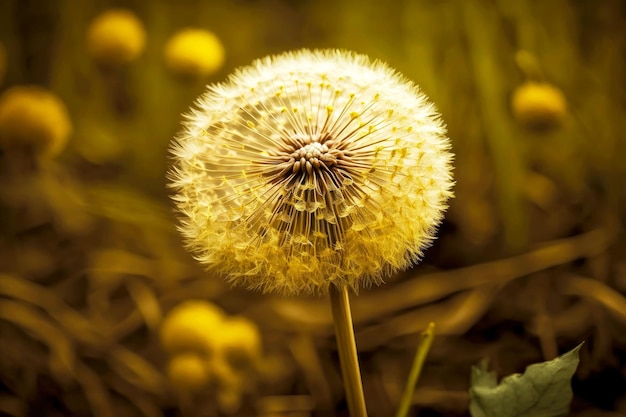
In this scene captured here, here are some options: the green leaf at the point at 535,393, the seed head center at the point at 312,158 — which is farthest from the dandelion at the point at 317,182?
the green leaf at the point at 535,393

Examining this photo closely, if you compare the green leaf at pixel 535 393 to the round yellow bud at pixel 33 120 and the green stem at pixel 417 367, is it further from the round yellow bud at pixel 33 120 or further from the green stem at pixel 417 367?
the round yellow bud at pixel 33 120

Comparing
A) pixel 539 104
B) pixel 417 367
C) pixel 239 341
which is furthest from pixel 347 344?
pixel 539 104

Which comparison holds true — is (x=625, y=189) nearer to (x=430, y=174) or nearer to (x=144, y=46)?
(x=430, y=174)

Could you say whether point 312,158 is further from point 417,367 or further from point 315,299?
point 315,299

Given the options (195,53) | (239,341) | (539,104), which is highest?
(195,53)

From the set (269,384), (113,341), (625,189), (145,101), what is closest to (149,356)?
(113,341)

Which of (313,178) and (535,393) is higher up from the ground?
(313,178)
